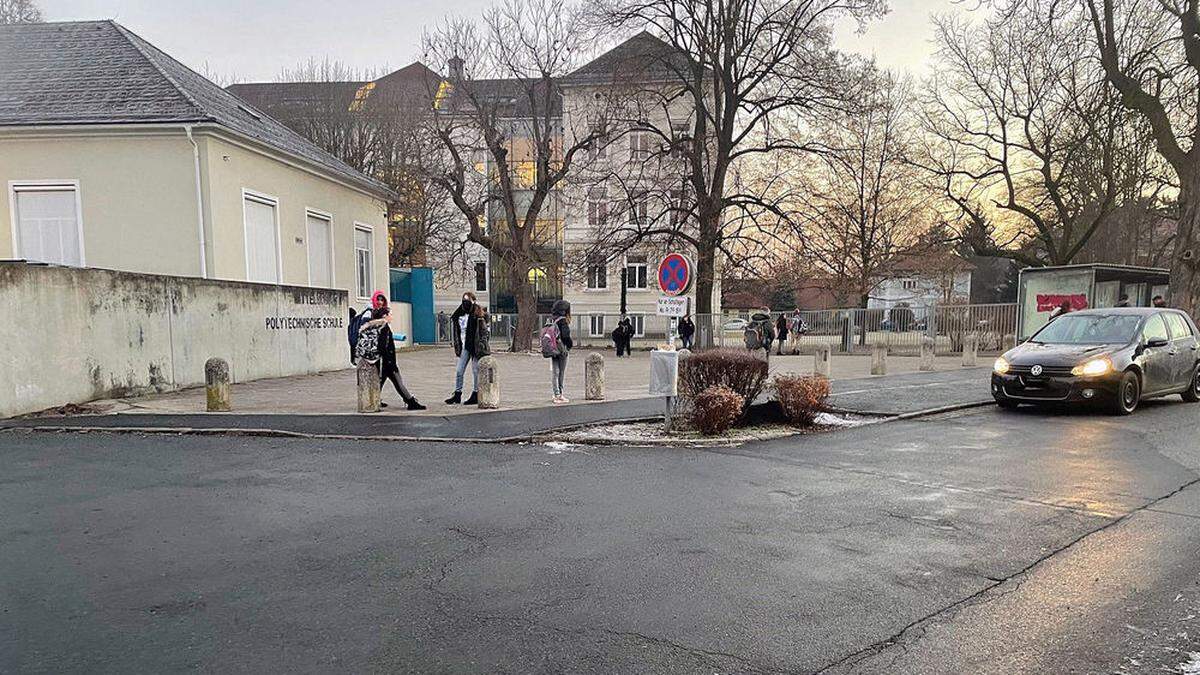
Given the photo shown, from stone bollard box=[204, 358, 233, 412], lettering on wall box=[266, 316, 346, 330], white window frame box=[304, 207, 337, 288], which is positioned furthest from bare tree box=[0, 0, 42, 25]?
stone bollard box=[204, 358, 233, 412]

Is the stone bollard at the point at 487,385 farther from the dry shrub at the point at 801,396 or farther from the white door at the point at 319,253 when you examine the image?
the white door at the point at 319,253

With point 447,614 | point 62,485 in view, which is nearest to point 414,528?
point 447,614

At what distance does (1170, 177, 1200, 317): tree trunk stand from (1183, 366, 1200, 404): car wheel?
10013 millimetres

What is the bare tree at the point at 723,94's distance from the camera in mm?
23750

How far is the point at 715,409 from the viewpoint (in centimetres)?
863

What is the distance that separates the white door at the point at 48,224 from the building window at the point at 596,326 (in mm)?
25278

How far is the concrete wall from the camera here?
9.91 m

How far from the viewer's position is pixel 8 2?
98.8 feet

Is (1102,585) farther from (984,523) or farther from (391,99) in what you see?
(391,99)

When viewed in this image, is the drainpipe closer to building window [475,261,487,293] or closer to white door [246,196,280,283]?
white door [246,196,280,283]

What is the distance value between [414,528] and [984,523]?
4.47 m

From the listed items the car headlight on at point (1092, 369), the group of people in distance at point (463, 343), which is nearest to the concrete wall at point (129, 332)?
the group of people in distance at point (463, 343)

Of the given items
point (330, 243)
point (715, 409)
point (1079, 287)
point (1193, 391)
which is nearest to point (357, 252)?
point (330, 243)

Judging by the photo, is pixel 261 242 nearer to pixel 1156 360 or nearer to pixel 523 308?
pixel 523 308
